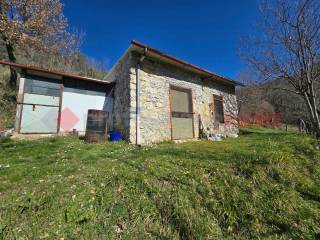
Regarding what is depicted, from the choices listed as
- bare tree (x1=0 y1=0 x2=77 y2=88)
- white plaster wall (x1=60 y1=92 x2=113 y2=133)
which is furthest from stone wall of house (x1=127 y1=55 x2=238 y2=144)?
bare tree (x1=0 y1=0 x2=77 y2=88)

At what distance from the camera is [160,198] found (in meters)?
2.73

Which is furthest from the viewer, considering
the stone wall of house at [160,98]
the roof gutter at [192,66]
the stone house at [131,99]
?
the stone wall of house at [160,98]

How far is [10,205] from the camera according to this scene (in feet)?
7.69

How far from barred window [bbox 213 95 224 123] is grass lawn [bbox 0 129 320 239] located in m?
5.66

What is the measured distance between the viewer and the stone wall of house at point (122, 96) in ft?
21.8

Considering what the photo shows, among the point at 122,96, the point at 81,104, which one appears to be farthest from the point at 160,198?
the point at 81,104

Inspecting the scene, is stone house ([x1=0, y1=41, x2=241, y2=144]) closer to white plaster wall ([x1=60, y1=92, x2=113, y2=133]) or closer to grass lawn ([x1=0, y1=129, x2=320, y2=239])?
white plaster wall ([x1=60, y1=92, x2=113, y2=133])

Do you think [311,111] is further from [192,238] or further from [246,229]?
[192,238]

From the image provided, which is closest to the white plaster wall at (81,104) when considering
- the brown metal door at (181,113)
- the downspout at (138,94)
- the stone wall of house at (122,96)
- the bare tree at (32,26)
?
the stone wall of house at (122,96)

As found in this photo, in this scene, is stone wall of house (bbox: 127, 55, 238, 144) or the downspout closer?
the downspout

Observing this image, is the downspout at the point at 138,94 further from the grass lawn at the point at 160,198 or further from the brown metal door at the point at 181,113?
the grass lawn at the point at 160,198

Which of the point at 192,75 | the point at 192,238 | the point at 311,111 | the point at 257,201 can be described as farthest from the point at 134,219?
the point at 192,75

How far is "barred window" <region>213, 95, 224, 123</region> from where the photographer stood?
382 inches

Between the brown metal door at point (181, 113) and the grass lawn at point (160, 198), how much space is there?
3.53m
